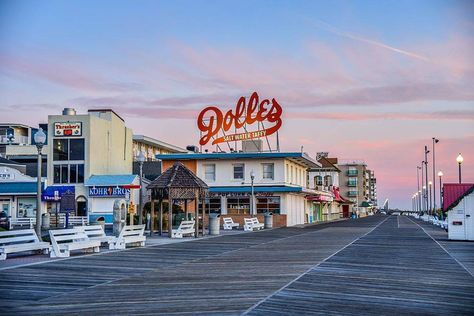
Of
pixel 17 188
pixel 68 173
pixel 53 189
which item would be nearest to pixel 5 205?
pixel 17 188

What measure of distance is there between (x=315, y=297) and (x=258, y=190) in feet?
137

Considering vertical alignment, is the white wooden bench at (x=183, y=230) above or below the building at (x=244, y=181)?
below

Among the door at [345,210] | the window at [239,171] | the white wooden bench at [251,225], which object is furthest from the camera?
the door at [345,210]

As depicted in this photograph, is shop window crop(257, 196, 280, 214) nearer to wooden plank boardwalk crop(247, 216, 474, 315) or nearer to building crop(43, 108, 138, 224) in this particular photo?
building crop(43, 108, 138, 224)

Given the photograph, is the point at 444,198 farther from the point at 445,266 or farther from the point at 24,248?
the point at 24,248

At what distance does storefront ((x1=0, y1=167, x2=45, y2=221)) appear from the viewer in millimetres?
56250

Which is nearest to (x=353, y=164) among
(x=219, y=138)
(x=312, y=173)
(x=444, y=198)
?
(x=312, y=173)

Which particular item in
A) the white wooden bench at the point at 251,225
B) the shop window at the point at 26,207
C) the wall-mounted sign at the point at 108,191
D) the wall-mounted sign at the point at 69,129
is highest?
the wall-mounted sign at the point at 69,129

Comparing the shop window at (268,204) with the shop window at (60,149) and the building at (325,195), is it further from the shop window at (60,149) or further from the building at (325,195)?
the shop window at (60,149)

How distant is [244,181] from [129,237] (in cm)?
2961

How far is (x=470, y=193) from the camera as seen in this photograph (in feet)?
94.4

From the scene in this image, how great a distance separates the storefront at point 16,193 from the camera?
56.2 meters

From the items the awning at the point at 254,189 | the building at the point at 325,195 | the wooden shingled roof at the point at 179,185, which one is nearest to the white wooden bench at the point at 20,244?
the wooden shingled roof at the point at 179,185

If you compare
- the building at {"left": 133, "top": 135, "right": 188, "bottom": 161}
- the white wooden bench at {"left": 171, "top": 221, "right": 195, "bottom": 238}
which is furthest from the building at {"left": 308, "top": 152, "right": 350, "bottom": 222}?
the white wooden bench at {"left": 171, "top": 221, "right": 195, "bottom": 238}
